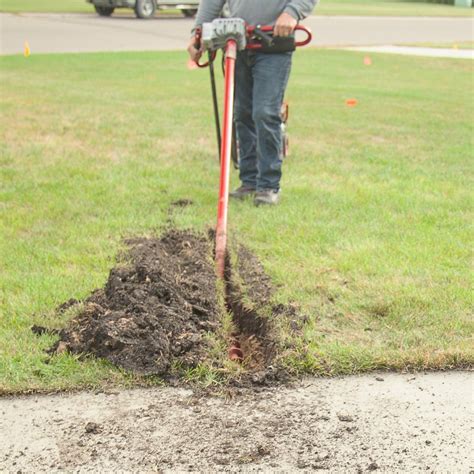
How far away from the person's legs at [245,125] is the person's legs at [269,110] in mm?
126

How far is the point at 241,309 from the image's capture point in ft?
12.9

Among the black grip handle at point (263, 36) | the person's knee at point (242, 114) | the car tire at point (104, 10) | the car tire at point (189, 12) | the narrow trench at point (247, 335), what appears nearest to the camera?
the narrow trench at point (247, 335)

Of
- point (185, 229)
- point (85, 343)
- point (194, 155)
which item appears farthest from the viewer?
point (194, 155)

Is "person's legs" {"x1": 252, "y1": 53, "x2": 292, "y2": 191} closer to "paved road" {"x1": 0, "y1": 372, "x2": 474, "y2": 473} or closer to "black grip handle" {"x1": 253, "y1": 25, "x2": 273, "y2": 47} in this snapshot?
"black grip handle" {"x1": 253, "y1": 25, "x2": 273, "y2": 47}

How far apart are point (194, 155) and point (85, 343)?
12.8 feet

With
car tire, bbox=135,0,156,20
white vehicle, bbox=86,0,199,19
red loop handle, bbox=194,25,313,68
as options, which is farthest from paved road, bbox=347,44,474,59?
red loop handle, bbox=194,25,313,68

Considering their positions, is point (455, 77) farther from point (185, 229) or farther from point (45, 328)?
point (45, 328)

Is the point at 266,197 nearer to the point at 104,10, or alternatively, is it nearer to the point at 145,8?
the point at 145,8

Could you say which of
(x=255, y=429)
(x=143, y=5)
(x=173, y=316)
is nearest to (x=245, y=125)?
(x=173, y=316)

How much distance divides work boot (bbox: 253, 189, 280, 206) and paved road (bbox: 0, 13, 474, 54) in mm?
10571

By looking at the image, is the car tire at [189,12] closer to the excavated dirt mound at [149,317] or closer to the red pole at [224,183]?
the red pole at [224,183]

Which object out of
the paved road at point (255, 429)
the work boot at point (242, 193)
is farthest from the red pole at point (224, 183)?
the paved road at point (255, 429)

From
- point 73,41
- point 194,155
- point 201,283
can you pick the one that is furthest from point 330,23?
point 201,283

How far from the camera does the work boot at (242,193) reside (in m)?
5.90
